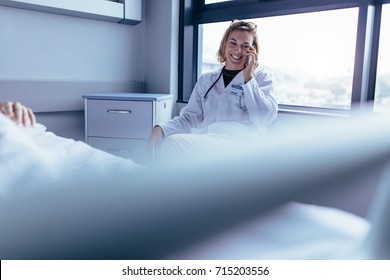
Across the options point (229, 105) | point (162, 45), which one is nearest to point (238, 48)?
point (229, 105)

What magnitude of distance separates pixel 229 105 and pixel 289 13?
51 cm

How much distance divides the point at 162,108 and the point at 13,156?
1.09 metres

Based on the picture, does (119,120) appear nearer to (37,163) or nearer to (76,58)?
(76,58)

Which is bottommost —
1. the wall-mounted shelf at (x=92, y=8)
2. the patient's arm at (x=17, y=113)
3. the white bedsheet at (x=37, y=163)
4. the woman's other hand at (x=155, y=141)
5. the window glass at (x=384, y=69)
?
the woman's other hand at (x=155, y=141)

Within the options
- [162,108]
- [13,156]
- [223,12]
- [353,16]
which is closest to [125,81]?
[162,108]

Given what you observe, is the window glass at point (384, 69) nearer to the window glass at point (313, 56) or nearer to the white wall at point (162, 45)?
the window glass at point (313, 56)

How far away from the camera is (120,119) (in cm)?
136

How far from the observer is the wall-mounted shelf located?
1.33 meters

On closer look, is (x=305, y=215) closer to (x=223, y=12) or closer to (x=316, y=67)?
(x=316, y=67)

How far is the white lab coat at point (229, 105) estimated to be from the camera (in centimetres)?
104

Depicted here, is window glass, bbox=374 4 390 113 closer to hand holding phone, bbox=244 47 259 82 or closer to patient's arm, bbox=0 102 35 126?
hand holding phone, bbox=244 47 259 82

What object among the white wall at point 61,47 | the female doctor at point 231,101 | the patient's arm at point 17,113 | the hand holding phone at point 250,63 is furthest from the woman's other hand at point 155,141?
the white wall at point 61,47

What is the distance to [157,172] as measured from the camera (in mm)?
441

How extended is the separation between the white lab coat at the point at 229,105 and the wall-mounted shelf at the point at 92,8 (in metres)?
0.63
